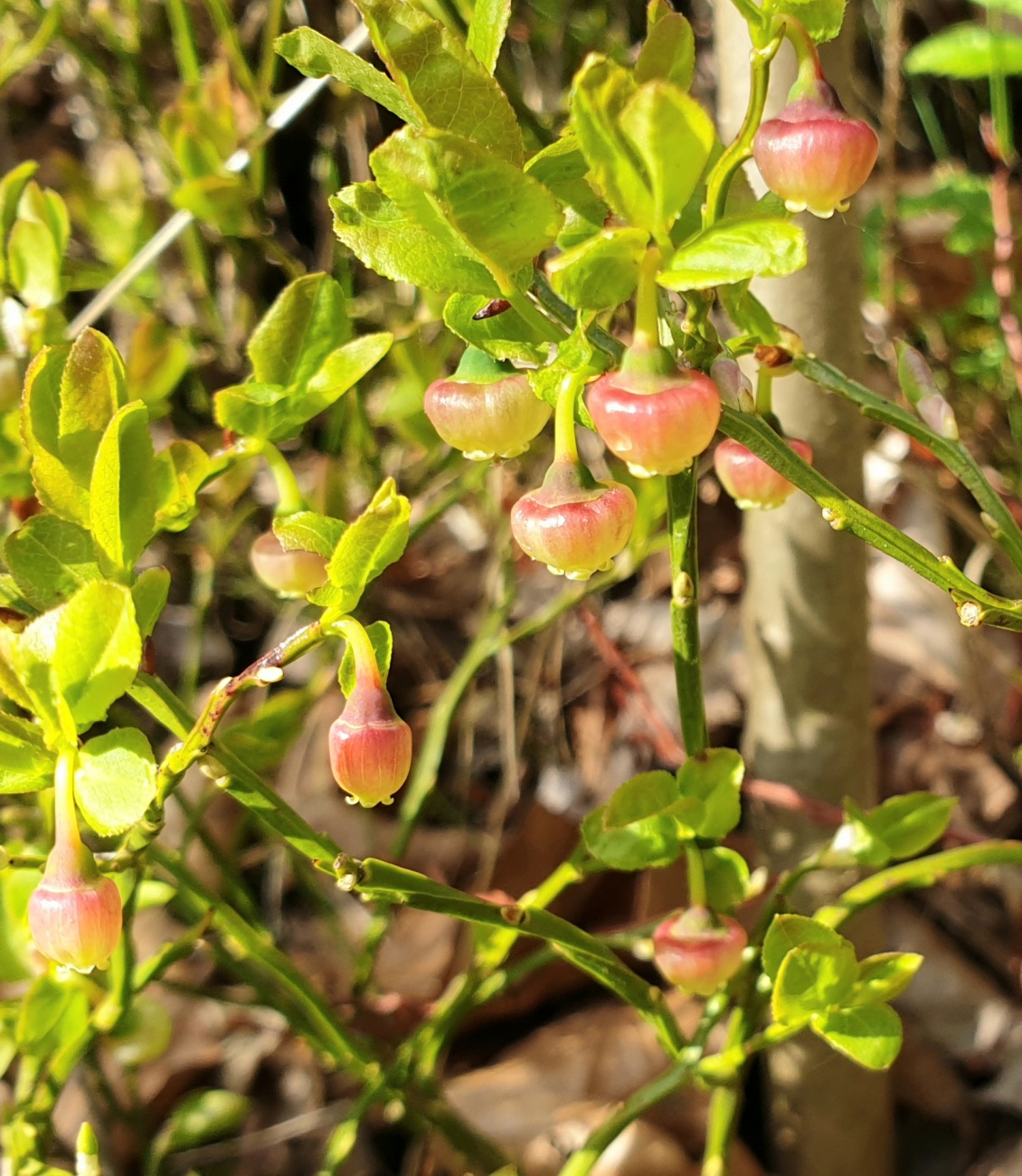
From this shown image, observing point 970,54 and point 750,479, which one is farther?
point 970,54

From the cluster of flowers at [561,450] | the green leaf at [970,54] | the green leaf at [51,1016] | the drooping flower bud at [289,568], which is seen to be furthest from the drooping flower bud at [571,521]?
the green leaf at [970,54]

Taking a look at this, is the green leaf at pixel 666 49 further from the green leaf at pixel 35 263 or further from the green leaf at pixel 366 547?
the green leaf at pixel 35 263

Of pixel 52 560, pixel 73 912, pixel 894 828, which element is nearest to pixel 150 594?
pixel 52 560

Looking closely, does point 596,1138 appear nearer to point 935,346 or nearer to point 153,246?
point 153,246

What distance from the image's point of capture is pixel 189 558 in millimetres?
1734

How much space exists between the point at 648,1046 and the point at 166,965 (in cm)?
55

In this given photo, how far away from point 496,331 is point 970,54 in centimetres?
85

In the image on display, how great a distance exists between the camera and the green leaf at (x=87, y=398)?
1.77 ft

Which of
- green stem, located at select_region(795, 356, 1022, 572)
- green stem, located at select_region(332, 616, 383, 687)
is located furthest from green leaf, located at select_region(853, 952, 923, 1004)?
green stem, located at select_region(332, 616, 383, 687)

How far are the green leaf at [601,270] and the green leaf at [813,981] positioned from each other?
328 millimetres

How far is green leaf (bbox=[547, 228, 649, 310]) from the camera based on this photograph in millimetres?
407

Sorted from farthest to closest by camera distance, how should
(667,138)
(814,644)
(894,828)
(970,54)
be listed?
1. (970,54)
2. (814,644)
3. (894,828)
4. (667,138)

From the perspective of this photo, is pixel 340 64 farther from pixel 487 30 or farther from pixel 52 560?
pixel 52 560

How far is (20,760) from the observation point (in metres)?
0.51
